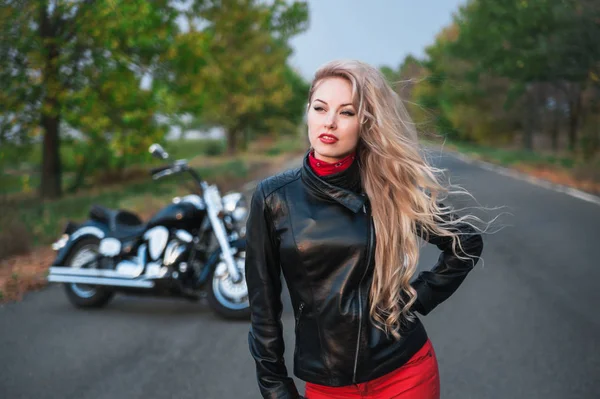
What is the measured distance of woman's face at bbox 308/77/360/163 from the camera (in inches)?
83.1

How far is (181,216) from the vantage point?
635cm

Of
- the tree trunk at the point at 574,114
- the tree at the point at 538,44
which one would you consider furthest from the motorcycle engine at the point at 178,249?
the tree trunk at the point at 574,114

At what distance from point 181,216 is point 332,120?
174 inches

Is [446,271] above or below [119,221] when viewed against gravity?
above

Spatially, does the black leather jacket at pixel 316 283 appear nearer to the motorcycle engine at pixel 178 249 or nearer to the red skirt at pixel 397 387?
the red skirt at pixel 397 387

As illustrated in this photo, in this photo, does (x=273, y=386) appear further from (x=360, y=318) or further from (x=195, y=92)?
(x=195, y=92)

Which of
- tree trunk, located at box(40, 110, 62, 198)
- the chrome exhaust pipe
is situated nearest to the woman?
the chrome exhaust pipe

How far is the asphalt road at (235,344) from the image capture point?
4.58 m

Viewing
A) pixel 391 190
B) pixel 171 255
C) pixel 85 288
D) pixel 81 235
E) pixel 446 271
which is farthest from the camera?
pixel 85 288

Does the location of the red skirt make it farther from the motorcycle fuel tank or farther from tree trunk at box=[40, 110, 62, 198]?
tree trunk at box=[40, 110, 62, 198]

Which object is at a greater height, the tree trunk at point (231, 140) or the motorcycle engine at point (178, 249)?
the motorcycle engine at point (178, 249)

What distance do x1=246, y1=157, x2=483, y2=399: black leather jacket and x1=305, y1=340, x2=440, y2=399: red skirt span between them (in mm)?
37

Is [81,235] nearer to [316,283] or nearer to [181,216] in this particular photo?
[181,216]

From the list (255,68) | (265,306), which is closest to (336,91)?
(265,306)
